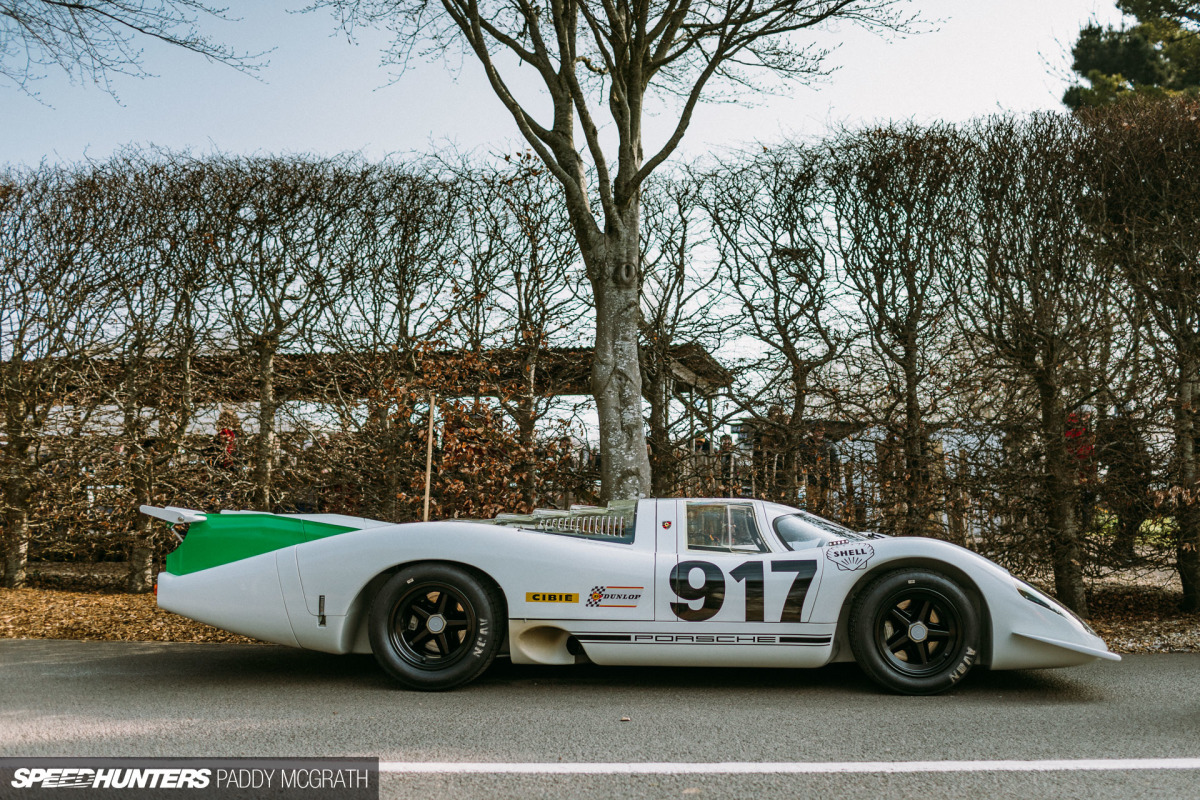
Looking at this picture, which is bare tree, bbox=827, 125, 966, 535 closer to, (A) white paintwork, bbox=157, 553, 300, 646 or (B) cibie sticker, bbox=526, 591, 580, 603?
(B) cibie sticker, bbox=526, 591, 580, 603

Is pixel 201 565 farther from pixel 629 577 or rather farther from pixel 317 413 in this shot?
pixel 317 413

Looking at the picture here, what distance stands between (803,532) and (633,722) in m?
1.69

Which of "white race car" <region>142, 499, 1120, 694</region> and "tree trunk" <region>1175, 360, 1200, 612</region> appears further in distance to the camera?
"tree trunk" <region>1175, 360, 1200, 612</region>

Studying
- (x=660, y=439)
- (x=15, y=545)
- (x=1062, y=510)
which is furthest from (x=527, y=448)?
(x=15, y=545)

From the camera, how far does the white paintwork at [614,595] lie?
5.02 meters

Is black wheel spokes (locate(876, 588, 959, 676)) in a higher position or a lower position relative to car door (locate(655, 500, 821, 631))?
lower

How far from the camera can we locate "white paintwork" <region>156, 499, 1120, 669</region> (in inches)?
198

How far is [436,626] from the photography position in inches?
204

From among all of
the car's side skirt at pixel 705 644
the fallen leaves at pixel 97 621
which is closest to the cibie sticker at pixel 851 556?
the car's side skirt at pixel 705 644

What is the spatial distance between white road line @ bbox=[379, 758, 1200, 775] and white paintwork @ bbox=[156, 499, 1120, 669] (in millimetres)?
1286

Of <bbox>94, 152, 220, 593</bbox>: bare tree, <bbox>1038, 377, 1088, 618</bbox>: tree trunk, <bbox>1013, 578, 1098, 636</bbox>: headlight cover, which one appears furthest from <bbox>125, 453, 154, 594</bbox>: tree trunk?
<bbox>1038, 377, 1088, 618</bbox>: tree trunk

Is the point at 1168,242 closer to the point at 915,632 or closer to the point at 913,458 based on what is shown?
the point at 913,458

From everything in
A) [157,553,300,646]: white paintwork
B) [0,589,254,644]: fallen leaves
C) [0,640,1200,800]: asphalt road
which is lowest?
[0,589,254,644]: fallen leaves

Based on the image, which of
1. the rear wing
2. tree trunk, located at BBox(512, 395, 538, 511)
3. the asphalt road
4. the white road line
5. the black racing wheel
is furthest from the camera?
tree trunk, located at BBox(512, 395, 538, 511)
